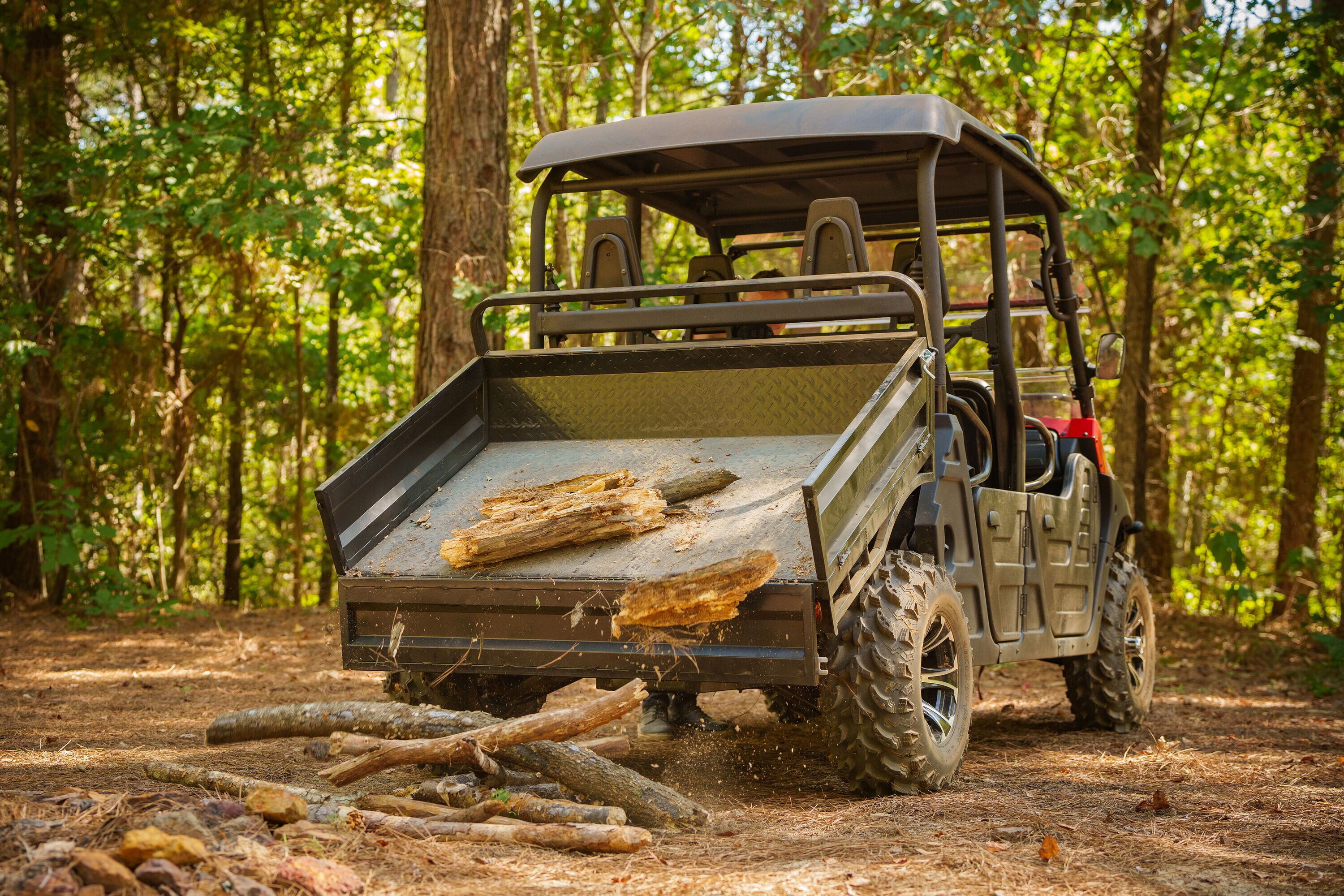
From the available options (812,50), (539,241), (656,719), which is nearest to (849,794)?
(656,719)

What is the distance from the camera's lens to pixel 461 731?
12.4 feet

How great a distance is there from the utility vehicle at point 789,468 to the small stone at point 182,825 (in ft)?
3.78

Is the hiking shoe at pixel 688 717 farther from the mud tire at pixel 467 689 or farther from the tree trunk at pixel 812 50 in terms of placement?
the tree trunk at pixel 812 50

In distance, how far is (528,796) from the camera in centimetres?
349

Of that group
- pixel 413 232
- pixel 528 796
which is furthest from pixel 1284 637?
pixel 413 232

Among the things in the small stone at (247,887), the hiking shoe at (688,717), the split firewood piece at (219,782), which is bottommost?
the hiking shoe at (688,717)

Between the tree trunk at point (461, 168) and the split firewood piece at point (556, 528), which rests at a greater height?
the tree trunk at point (461, 168)

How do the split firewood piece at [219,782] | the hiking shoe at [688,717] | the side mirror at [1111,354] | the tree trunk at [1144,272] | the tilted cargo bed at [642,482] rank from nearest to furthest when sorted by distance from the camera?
→ the split firewood piece at [219,782] < the tilted cargo bed at [642,482] < the side mirror at [1111,354] < the hiking shoe at [688,717] < the tree trunk at [1144,272]

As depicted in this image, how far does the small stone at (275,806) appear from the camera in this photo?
309cm

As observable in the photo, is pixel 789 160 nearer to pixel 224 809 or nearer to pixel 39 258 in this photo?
pixel 224 809

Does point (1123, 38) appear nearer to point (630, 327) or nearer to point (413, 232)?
point (413, 232)

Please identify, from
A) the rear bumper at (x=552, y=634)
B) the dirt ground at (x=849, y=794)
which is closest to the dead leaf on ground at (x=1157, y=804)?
the dirt ground at (x=849, y=794)

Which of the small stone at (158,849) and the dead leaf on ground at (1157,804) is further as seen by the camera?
the dead leaf on ground at (1157,804)

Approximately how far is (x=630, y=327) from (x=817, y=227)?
2.73ft
